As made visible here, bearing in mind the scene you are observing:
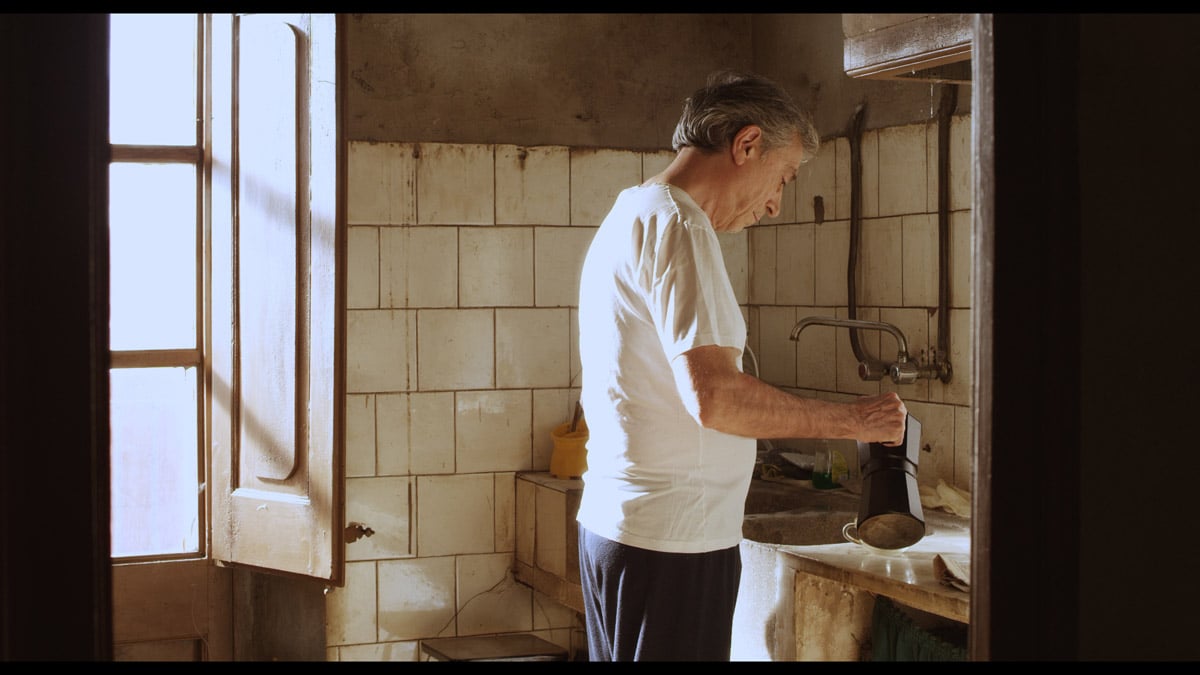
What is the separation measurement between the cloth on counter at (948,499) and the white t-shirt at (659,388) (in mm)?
1111

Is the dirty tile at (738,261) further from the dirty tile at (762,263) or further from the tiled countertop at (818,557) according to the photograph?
the tiled countertop at (818,557)

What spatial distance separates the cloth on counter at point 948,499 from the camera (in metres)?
2.47

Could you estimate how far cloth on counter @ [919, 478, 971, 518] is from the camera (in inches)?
97.4

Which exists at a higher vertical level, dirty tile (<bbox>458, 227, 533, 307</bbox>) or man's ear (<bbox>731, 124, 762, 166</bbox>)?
man's ear (<bbox>731, 124, 762, 166</bbox>)

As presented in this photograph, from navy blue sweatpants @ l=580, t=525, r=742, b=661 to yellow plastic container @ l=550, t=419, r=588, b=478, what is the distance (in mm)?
1561

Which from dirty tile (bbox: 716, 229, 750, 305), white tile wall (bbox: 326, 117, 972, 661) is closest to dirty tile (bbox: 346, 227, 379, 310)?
white tile wall (bbox: 326, 117, 972, 661)

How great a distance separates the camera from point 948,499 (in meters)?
2.50

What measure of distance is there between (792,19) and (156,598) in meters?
2.32

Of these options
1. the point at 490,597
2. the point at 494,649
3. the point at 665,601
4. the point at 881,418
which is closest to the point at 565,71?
the point at 490,597

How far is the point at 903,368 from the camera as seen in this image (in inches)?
105

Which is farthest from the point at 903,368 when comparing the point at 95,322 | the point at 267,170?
the point at 95,322

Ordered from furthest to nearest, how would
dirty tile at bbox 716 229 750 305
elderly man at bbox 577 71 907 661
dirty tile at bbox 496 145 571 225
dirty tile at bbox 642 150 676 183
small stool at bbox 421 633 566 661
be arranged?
dirty tile at bbox 716 229 750 305 → dirty tile at bbox 642 150 676 183 → dirty tile at bbox 496 145 571 225 → small stool at bbox 421 633 566 661 → elderly man at bbox 577 71 907 661

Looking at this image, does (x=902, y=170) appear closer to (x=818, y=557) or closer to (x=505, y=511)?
(x=818, y=557)

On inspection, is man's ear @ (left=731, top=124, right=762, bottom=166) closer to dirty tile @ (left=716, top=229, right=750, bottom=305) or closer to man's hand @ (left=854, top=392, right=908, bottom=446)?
man's hand @ (left=854, top=392, right=908, bottom=446)
